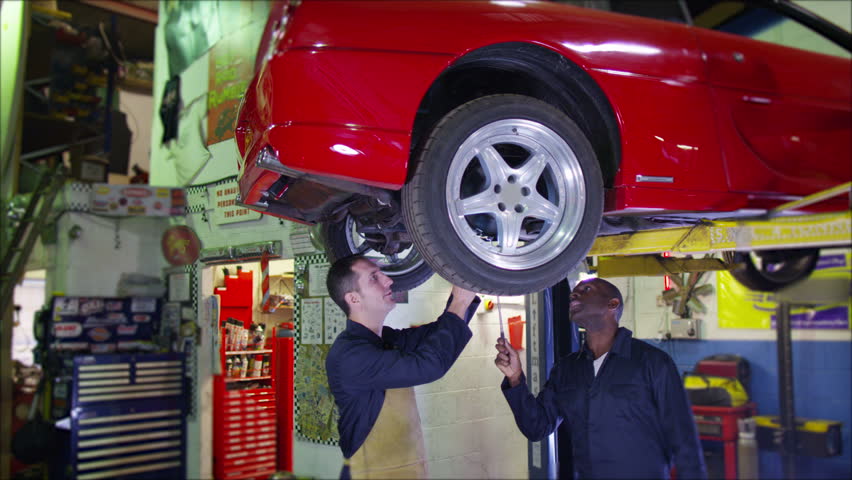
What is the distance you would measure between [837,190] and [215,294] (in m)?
1.94

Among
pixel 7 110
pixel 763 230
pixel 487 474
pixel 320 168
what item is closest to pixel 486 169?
pixel 320 168

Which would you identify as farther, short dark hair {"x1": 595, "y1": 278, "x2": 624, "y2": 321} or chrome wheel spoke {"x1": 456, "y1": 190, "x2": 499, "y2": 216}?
short dark hair {"x1": 595, "y1": 278, "x2": 624, "y2": 321}

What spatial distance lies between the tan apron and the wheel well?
2.56 ft

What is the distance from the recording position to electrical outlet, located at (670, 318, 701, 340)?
2.04 metres

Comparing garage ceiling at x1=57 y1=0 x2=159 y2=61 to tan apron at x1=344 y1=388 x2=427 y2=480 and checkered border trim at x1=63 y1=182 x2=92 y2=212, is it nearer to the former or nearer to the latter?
checkered border trim at x1=63 y1=182 x2=92 y2=212

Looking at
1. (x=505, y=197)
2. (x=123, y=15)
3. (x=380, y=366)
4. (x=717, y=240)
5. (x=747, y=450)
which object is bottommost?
(x=747, y=450)

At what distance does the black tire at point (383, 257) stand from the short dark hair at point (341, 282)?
0.86 feet

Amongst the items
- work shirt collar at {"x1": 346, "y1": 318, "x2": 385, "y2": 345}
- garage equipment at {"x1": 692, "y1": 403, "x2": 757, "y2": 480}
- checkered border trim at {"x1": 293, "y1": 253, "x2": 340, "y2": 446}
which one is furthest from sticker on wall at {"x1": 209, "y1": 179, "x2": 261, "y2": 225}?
garage equipment at {"x1": 692, "y1": 403, "x2": 757, "y2": 480}

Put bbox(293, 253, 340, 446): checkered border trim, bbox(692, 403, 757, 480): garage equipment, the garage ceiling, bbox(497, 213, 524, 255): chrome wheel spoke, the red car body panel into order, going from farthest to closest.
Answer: the garage ceiling, bbox(692, 403, 757, 480): garage equipment, bbox(293, 253, 340, 446): checkered border trim, bbox(497, 213, 524, 255): chrome wheel spoke, the red car body panel

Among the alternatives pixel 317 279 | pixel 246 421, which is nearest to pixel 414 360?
pixel 317 279

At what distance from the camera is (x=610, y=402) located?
174 cm

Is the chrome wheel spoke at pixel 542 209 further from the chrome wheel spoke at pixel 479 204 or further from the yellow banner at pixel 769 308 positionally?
the yellow banner at pixel 769 308

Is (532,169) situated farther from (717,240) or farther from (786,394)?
(786,394)

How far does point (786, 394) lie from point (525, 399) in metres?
1.36
